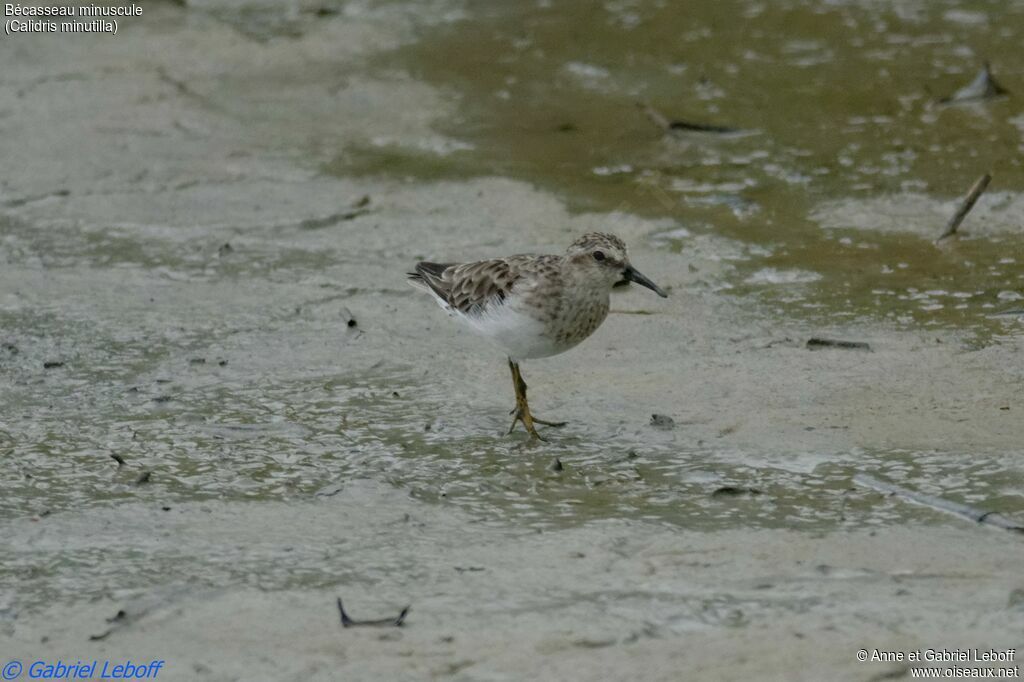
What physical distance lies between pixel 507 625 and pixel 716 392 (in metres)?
2.08

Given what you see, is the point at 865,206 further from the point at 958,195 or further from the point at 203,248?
the point at 203,248

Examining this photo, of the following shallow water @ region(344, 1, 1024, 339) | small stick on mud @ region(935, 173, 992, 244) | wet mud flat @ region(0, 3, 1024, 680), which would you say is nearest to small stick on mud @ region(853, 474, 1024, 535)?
wet mud flat @ region(0, 3, 1024, 680)

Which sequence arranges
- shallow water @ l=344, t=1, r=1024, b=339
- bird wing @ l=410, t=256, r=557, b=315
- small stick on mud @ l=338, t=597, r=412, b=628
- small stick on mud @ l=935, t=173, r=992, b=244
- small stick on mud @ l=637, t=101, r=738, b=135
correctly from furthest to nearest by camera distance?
small stick on mud @ l=637, t=101, r=738, b=135, small stick on mud @ l=935, t=173, r=992, b=244, shallow water @ l=344, t=1, r=1024, b=339, bird wing @ l=410, t=256, r=557, b=315, small stick on mud @ l=338, t=597, r=412, b=628

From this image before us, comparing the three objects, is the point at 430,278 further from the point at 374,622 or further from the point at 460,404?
the point at 374,622

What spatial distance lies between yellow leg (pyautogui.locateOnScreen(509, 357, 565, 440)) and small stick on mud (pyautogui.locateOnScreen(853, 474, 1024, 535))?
1265 mm

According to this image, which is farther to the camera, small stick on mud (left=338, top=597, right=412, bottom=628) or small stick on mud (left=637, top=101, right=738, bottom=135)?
small stick on mud (left=637, top=101, right=738, bottom=135)

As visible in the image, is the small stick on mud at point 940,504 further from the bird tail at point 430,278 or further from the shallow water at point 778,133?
the bird tail at point 430,278

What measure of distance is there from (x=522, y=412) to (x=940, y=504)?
1706mm

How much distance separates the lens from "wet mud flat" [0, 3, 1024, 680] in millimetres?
4383

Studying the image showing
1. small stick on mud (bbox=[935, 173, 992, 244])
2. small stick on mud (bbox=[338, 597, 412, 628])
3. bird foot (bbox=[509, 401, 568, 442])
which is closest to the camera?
small stick on mud (bbox=[338, 597, 412, 628])

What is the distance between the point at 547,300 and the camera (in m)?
5.87

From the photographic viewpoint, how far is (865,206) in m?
8.11

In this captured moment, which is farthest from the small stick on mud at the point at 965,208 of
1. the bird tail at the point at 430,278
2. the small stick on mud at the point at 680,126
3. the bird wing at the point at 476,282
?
the bird tail at the point at 430,278

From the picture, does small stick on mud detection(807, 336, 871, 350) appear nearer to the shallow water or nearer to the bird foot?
the shallow water
